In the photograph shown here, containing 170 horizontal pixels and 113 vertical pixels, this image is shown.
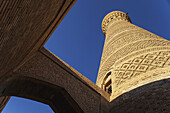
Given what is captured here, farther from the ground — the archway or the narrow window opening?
the narrow window opening

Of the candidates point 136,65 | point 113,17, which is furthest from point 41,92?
point 113,17

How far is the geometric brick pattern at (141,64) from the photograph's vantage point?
3549 millimetres

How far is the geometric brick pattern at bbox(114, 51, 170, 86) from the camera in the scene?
3549 millimetres

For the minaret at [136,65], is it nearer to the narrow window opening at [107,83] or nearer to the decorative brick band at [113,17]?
the narrow window opening at [107,83]

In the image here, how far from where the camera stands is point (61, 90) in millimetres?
3473

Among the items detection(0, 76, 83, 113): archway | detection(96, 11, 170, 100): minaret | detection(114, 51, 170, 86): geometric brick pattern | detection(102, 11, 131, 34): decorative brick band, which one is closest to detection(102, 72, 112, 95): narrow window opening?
detection(96, 11, 170, 100): minaret

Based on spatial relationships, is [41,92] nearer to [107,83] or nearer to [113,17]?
[107,83]

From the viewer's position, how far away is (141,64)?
12.6ft

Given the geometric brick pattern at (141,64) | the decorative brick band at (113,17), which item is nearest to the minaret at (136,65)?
the geometric brick pattern at (141,64)

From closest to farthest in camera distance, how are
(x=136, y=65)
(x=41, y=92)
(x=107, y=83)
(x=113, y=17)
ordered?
(x=41, y=92) < (x=136, y=65) < (x=107, y=83) < (x=113, y=17)

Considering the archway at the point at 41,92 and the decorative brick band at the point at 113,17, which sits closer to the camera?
the archway at the point at 41,92

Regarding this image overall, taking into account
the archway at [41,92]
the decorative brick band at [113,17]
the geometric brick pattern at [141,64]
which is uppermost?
the decorative brick band at [113,17]

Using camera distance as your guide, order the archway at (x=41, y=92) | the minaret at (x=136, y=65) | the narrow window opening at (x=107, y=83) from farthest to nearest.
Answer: the narrow window opening at (x=107, y=83)
the minaret at (x=136, y=65)
the archway at (x=41, y=92)

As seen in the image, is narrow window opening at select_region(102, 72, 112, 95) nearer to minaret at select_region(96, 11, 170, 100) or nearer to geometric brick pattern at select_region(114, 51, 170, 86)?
minaret at select_region(96, 11, 170, 100)
